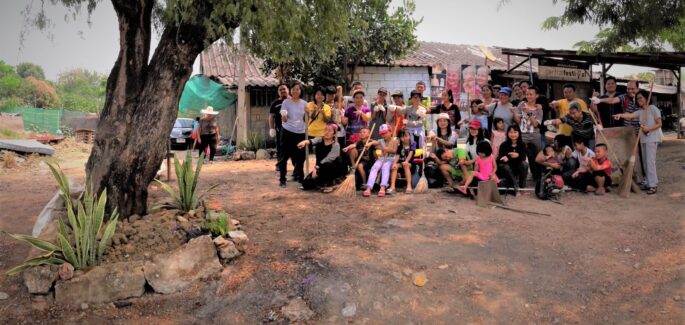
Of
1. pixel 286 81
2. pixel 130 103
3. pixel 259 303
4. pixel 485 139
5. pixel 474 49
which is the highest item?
pixel 474 49

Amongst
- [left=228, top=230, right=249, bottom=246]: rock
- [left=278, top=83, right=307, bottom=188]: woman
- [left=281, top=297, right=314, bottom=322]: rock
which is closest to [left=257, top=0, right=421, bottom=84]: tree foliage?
[left=278, top=83, right=307, bottom=188]: woman

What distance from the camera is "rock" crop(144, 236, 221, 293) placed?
14.1ft

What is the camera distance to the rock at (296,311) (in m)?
3.75

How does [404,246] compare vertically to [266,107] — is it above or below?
below

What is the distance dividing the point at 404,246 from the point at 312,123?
313 centimetres

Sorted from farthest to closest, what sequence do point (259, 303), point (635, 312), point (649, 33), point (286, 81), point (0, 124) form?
1. point (0, 124)
2. point (286, 81)
3. point (649, 33)
4. point (259, 303)
5. point (635, 312)

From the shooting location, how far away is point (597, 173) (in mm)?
6766

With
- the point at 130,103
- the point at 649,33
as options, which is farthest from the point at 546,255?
the point at 649,33

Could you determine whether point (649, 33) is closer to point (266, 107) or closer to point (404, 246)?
point (404, 246)

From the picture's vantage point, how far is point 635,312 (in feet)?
12.0

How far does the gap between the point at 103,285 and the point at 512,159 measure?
5380 millimetres

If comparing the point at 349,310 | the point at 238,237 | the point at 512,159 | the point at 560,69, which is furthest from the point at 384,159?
the point at 560,69

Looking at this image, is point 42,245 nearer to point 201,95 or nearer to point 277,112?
point 277,112

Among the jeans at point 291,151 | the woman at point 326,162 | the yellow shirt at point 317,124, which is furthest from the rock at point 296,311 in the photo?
the yellow shirt at point 317,124
